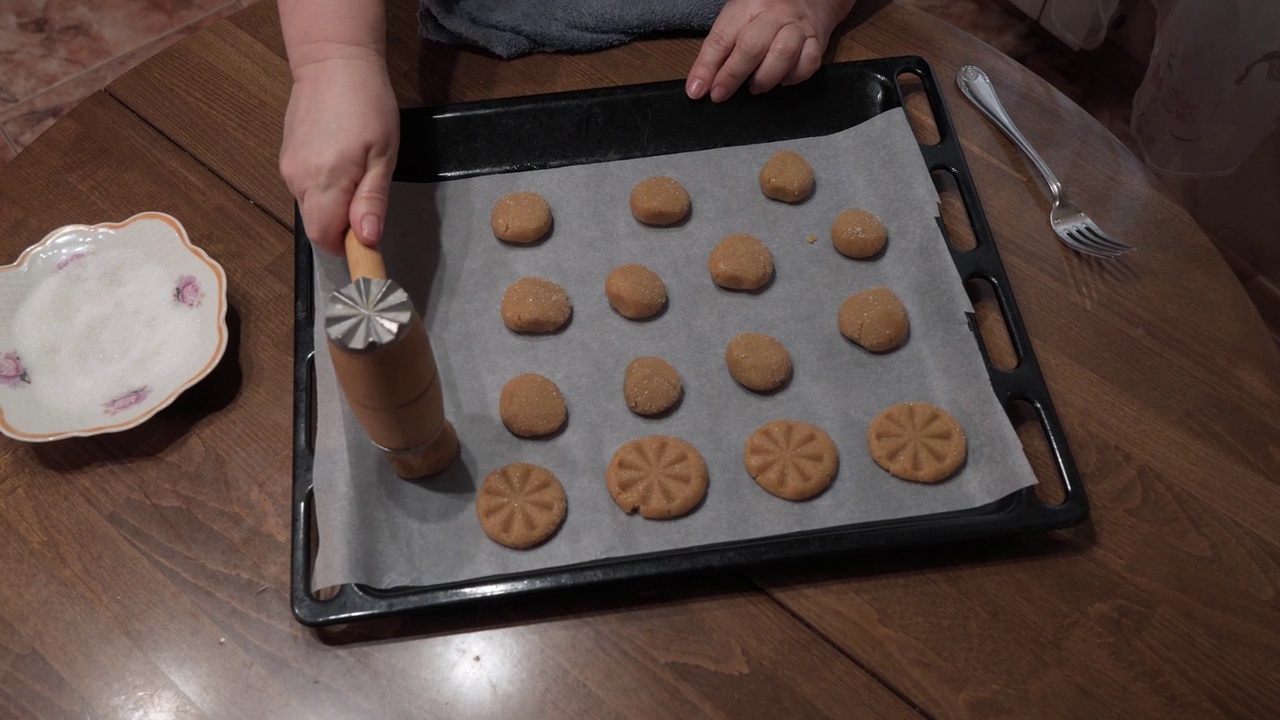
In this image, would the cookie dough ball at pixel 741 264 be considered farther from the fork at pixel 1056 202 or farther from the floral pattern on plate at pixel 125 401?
the floral pattern on plate at pixel 125 401

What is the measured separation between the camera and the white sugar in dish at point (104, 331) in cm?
98

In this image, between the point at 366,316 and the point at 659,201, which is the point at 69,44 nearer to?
the point at 659,201

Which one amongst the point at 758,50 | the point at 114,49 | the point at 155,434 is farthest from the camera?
the point at 114,49

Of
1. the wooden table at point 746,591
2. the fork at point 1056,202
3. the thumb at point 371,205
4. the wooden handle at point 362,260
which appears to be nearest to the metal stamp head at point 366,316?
the wooden handle at point 362,260

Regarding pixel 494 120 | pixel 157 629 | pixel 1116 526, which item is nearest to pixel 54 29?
pixel 494 120

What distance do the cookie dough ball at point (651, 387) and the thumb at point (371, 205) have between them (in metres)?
0.32

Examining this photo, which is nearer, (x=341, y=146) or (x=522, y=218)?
(x=341, y=146)

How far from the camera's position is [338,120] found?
1.02m

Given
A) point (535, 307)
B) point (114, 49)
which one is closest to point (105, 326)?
point (535, 307)

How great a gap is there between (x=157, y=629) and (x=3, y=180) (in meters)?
0.67

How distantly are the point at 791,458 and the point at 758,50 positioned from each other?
59 centimetres

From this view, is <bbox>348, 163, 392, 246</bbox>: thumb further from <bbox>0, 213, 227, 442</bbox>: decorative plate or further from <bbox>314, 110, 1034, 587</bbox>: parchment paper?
<bbox>0, 213, 227, 442</bbox>: decorative plate

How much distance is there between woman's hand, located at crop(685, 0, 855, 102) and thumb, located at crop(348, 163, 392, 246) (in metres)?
0.45

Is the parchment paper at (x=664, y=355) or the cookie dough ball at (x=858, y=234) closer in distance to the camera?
the parchment paper at (x=664, y=355)
